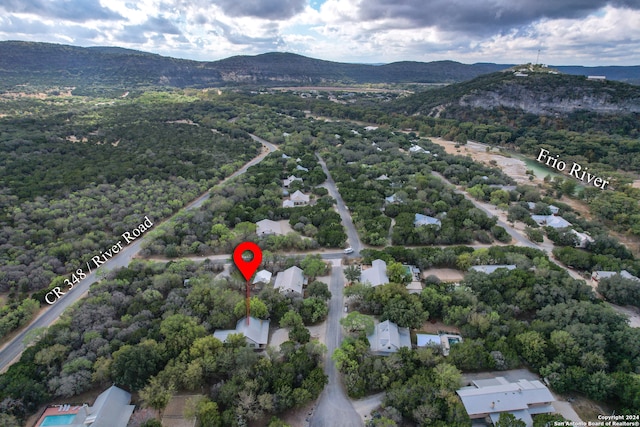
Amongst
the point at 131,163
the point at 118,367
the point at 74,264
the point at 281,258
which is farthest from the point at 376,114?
the point at 118,367

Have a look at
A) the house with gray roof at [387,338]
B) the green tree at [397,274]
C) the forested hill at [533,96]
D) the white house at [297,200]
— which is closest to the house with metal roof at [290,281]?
the house with gray roof at [387,338]

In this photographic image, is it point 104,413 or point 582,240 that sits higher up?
point 104,413

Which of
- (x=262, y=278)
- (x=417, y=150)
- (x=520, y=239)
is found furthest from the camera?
(x=417, y=150)

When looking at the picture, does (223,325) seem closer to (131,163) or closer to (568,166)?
(131,163)

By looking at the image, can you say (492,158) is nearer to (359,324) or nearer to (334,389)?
(359,324)

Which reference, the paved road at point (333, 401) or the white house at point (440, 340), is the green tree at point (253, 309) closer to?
the paved road at point (333, 401)

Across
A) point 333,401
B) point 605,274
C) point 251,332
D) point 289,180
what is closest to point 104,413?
point 251,332

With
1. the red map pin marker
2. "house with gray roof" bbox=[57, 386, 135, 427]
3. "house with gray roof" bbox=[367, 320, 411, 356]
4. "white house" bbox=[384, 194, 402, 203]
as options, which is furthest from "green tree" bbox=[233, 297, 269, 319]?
"white house" bbox=[384, 194, 402, 203]

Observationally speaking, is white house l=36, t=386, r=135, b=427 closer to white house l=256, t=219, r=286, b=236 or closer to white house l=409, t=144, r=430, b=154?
white house l=256, t=219, r=286, b=236
